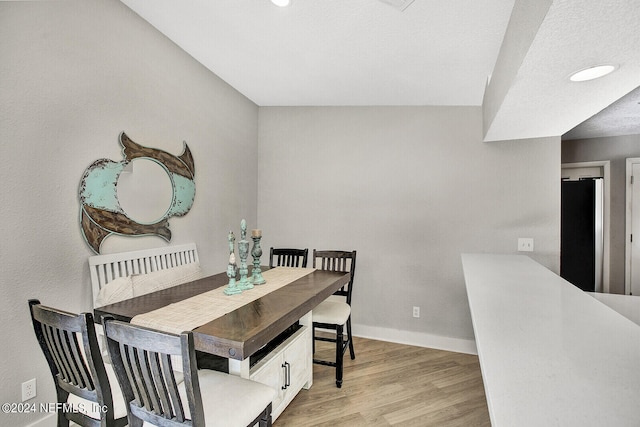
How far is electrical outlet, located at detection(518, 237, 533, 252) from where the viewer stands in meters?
2.95

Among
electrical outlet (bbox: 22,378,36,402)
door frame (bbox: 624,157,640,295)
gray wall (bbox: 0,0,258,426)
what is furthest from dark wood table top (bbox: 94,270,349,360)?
door frame (bbox: 624,157,640,295)

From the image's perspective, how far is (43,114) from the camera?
174cm

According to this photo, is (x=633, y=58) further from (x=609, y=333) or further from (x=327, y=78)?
(x=327, y=78)

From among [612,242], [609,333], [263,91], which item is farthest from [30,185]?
[612,242]

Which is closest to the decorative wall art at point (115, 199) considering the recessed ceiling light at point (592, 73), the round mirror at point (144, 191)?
the round mirror at point (144, 191)

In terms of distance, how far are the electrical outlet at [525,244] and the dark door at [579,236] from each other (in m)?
1.53

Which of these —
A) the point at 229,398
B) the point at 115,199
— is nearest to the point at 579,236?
the point at 229,398

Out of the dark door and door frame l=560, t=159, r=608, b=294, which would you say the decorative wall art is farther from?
door frame l=560, t=159, r=608, b=294

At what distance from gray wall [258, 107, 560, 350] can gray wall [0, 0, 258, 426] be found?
1375 mm

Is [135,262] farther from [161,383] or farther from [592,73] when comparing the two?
[592,73]

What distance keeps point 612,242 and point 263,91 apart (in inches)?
187

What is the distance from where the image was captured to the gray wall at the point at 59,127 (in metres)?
1.62

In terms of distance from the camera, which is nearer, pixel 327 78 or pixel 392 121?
pixel 327 78

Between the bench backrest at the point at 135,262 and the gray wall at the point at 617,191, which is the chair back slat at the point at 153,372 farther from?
the gray wall at the point at 617,191
